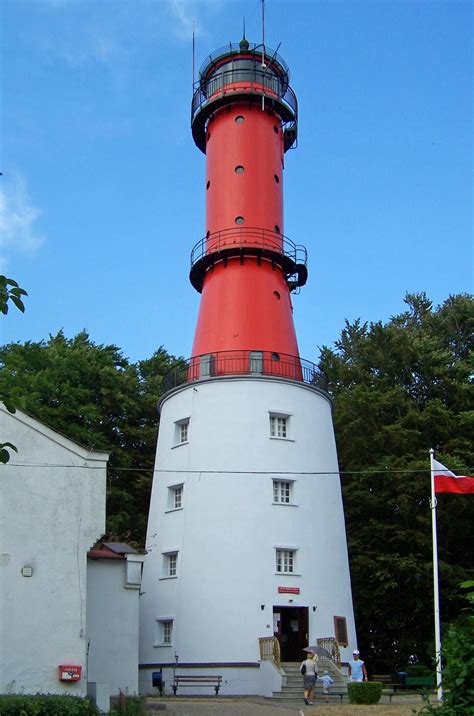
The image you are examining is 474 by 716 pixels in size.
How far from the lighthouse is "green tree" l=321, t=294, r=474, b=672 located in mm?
4460

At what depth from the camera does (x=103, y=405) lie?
1726 inches

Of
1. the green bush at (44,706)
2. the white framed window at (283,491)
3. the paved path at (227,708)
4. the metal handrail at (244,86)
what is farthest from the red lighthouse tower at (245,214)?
the green bush at (44,706)

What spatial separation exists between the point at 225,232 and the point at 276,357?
5776mm

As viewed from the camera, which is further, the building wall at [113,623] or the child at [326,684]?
the child at [326,684]

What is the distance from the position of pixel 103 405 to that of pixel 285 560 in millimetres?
14965

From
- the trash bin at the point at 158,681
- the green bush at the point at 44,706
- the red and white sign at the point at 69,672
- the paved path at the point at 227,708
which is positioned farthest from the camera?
the trash bin at the point at 158,681

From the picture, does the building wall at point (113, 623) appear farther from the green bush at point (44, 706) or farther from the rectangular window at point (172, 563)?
the green bush at point (44, 706)

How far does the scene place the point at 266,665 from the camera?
29.8 meters

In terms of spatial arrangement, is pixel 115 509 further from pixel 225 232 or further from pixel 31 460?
pixel 31 460

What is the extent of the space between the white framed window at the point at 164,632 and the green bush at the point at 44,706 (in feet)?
46.7

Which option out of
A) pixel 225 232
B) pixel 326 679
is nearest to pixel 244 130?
pixel 225 232

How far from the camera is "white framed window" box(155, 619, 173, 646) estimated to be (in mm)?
32625

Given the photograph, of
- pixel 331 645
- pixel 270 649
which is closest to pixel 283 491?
pixel 331 645

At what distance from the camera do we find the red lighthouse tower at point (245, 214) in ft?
117
